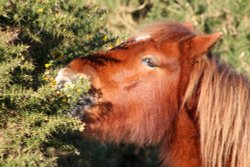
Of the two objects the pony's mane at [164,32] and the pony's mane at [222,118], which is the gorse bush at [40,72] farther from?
the pony's mane at [222,118]

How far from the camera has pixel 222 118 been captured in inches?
113

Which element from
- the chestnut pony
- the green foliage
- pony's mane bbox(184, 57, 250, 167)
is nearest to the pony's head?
the chestnut pony

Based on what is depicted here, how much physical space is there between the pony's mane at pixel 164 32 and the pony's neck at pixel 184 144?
1.34 ft

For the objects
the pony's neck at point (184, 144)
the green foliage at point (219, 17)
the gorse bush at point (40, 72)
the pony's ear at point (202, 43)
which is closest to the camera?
the gorse bush at point (40, 72)

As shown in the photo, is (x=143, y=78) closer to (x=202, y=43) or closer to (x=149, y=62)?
(x=149, y=62)

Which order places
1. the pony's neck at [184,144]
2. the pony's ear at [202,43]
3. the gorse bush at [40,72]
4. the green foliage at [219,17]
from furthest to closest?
the green foliage at [219,17] → the pony's neck at [184,144] → the pony's ear at [202,43] → the gorse bush at [40,72]

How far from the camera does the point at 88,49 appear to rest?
3.28 meters

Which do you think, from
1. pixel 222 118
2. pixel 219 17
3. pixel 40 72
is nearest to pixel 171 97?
pixel 222 118

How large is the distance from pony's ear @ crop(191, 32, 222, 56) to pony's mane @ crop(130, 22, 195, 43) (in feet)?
0.34

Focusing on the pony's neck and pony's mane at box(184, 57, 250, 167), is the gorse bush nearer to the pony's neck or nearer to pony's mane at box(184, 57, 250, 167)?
the pony's neck

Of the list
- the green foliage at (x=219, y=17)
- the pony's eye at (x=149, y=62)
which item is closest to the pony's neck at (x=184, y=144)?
the pony's eye at (x=149, y=62)

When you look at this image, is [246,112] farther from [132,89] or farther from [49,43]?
[49,43]

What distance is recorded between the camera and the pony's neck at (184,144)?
2.99 m

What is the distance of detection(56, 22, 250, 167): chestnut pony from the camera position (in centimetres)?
288
